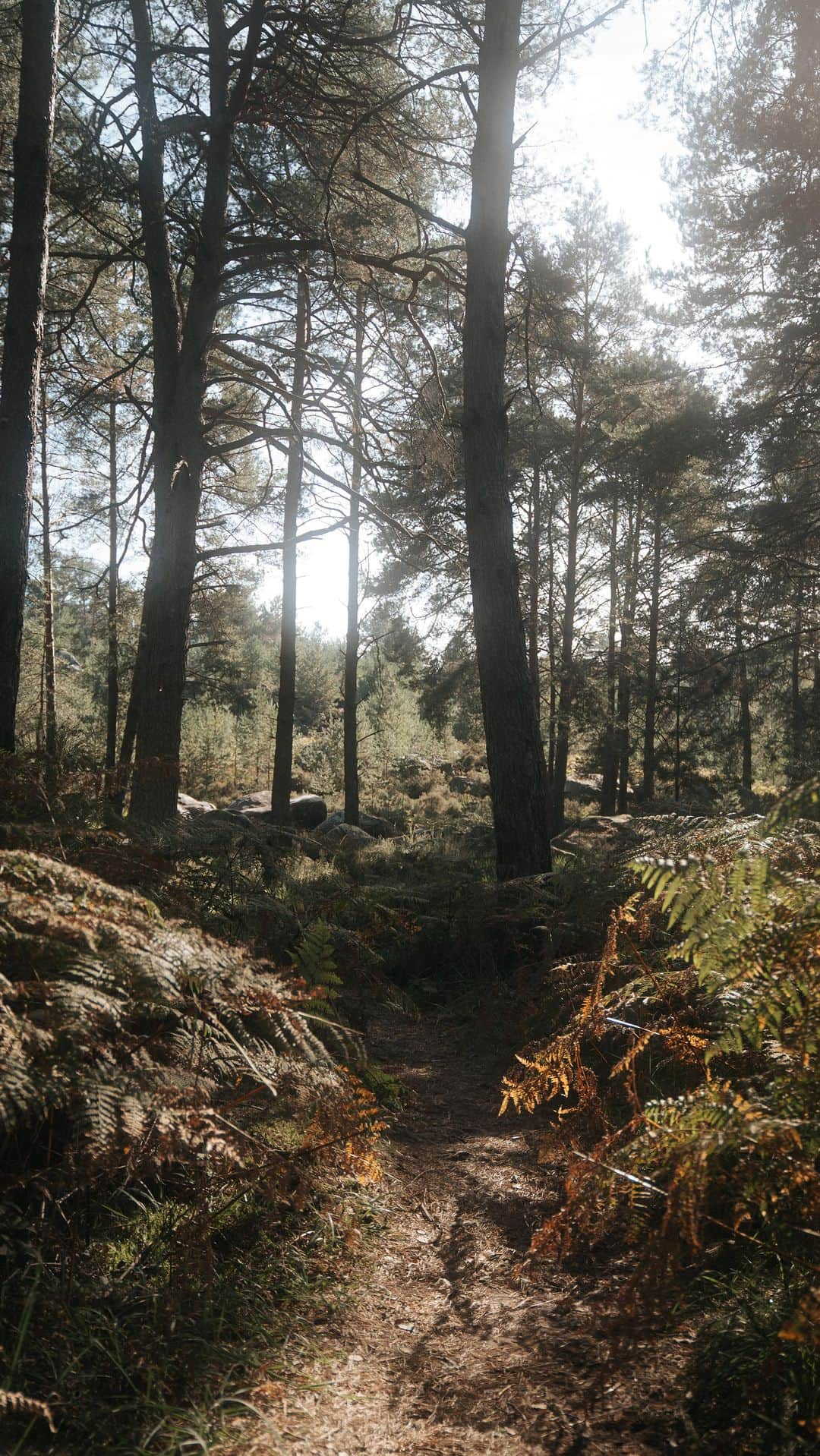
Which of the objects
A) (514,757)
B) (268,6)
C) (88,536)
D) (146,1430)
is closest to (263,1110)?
(146,1430)

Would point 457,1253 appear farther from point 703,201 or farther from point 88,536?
point 88,536

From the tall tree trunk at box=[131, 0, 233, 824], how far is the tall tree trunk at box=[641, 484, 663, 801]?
50.4 ft

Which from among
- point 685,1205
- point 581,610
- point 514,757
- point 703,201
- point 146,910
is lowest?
point 685,1205

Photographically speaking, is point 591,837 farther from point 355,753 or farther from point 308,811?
point 308,811

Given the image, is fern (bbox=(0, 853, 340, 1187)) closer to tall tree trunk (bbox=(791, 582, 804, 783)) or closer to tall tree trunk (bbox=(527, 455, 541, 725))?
tall tree trunk (bbox=(791, 582, 804, 783))

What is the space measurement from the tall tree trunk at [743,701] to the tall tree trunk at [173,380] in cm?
848

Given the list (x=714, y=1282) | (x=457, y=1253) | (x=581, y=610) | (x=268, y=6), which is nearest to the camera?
(x=714, y=1282)

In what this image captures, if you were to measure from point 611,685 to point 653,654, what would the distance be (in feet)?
12.7

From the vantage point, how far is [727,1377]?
181 centimetres

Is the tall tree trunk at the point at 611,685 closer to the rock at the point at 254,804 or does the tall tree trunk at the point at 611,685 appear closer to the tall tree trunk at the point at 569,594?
the tall tree trunk at the point at 569,594

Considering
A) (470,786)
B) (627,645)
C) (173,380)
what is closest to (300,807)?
(627,645)

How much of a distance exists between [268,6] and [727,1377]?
976 cm

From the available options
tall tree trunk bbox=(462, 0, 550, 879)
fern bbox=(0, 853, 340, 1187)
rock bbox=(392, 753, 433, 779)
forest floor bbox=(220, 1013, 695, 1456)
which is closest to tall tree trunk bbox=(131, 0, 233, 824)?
tall tree trunk bbox=(462, 0, 550, 879)

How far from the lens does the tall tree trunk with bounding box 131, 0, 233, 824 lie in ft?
25.3
